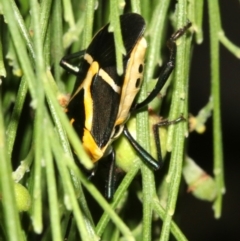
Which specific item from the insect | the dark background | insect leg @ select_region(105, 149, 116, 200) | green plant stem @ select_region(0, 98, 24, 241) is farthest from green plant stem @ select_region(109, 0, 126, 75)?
the dark background

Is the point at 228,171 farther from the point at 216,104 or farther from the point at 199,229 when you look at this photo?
the point at 216,104

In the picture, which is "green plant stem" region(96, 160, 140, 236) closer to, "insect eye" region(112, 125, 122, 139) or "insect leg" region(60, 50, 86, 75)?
"insect eye" region(112, 125, 122, 139)

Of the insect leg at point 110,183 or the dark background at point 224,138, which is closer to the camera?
the insect leg at point 110,183

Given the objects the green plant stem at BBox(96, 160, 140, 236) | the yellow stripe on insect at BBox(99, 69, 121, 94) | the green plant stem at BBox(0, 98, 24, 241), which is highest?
the yellow stripe on insect at BBox(99, 69, 121, 94)

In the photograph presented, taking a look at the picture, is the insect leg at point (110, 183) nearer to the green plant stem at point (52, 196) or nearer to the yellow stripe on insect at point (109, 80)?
the yellow stripe on insect at point (109, 80)

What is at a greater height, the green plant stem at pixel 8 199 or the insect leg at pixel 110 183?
the green plant stem at pixel 8 199

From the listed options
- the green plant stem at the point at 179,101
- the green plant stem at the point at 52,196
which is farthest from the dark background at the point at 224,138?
the green plant stem at the point at 52,196
